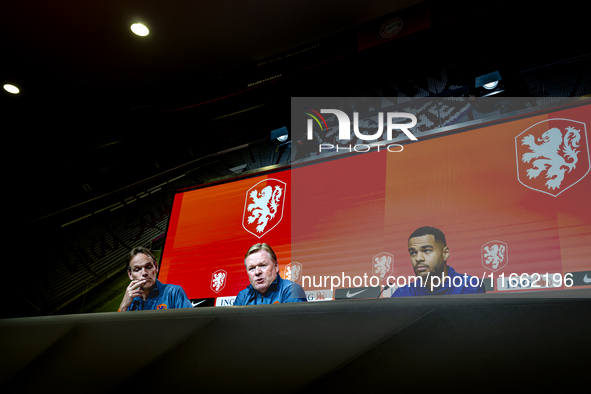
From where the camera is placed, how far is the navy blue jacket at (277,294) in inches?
78.4

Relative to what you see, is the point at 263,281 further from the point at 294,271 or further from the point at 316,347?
the point at 316,347

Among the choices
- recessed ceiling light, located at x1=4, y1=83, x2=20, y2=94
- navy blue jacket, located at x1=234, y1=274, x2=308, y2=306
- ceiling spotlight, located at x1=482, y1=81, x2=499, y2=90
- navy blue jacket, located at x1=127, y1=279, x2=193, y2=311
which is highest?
recessed ceiling light, located at x1=4, y1=83, x2=20, y2=94

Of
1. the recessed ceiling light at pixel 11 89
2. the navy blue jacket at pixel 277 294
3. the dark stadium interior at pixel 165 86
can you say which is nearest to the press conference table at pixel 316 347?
the navy blue jacket at pixel 277 294

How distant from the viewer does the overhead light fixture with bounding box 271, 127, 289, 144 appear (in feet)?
11.3

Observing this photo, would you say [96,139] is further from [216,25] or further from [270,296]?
[270,296]

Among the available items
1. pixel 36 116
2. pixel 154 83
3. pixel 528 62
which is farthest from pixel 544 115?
pixel 36 116

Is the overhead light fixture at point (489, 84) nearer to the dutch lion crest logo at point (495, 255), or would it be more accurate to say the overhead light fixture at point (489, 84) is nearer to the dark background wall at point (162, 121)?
the dark background wall at point (162, 121)

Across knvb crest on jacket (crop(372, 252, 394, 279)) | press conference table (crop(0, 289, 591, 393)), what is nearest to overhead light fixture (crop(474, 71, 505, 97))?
knvb crest on jacket (crop(372, 252, 394, 279))

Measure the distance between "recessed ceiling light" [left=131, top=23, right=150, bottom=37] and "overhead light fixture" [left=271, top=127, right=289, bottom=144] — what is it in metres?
1.30

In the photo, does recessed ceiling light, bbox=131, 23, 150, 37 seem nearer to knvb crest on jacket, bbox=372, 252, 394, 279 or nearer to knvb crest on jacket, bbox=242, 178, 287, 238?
knvb crest on jacket, bbox=242, 178, 287, 238

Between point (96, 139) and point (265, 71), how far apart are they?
5.47ft

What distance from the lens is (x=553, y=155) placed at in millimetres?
1980

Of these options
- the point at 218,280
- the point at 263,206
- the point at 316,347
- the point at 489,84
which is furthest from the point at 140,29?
the point at 316,347

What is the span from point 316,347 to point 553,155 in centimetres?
202
